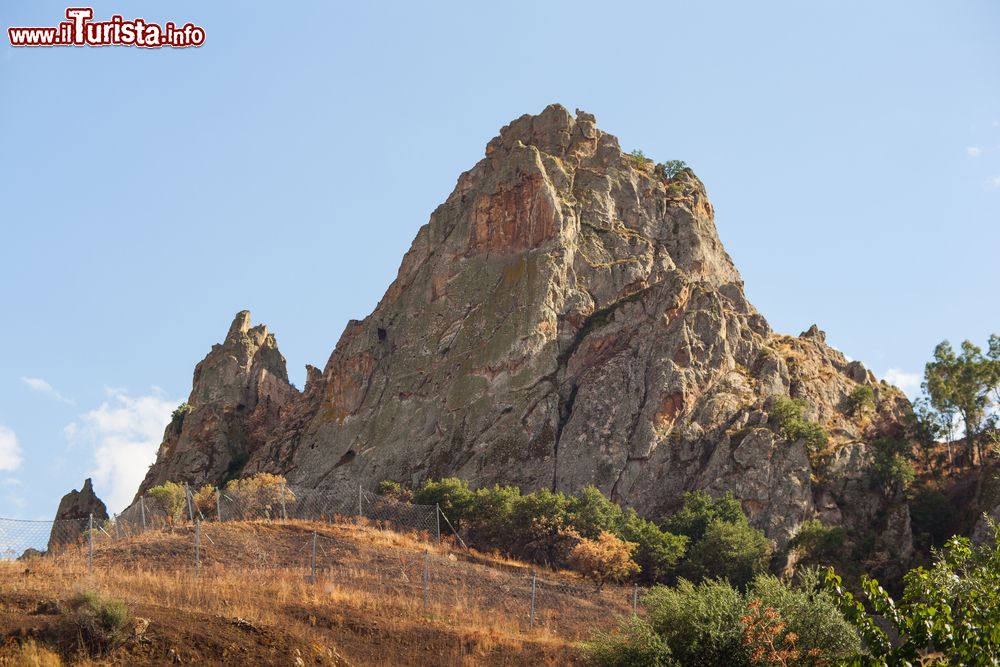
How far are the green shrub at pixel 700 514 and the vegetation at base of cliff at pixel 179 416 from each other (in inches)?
1584

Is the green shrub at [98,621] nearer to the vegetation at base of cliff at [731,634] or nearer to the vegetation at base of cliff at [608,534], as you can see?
the vegetation at base of cliff at [731,634]

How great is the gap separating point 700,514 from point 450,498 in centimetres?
1205

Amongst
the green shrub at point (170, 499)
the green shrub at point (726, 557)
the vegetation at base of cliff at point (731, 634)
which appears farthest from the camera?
the green shrub at point (170, 499)

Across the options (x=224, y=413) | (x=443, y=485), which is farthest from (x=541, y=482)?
(x=224, y=413)

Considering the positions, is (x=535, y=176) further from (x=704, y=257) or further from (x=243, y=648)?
(x=243, y=648)

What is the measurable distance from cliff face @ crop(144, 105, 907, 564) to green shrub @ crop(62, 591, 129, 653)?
111ft

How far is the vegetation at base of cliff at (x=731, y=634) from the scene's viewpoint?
1085 inches

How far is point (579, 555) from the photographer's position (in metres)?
47.5

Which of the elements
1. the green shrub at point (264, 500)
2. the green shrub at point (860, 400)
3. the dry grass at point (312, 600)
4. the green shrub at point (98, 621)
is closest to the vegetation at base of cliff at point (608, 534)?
the dry grass at point (312, 600)

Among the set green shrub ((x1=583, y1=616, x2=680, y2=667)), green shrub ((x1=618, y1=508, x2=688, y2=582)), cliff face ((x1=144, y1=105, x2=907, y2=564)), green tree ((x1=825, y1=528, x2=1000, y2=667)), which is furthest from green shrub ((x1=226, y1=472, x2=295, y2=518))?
green tree ((x1=825, y1=528, x2=1000, y2=667))

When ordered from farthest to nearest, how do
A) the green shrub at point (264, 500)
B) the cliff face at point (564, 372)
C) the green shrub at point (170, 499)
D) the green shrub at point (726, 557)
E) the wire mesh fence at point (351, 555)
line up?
the cliff face at point (564, 372) → the green shrub at point (170, 499) → the green shrub at point (264, 500) → the green shrub at point (726, 557) → the wire mesh fence at point (351, 555)

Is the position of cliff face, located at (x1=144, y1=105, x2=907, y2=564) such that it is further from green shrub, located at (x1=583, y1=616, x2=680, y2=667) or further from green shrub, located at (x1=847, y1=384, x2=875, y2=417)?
green shrub, located at (x1=583, y1=616, x2=680, y2=667)

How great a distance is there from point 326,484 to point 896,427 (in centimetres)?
3396

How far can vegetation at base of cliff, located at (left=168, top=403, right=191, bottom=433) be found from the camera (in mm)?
81562
